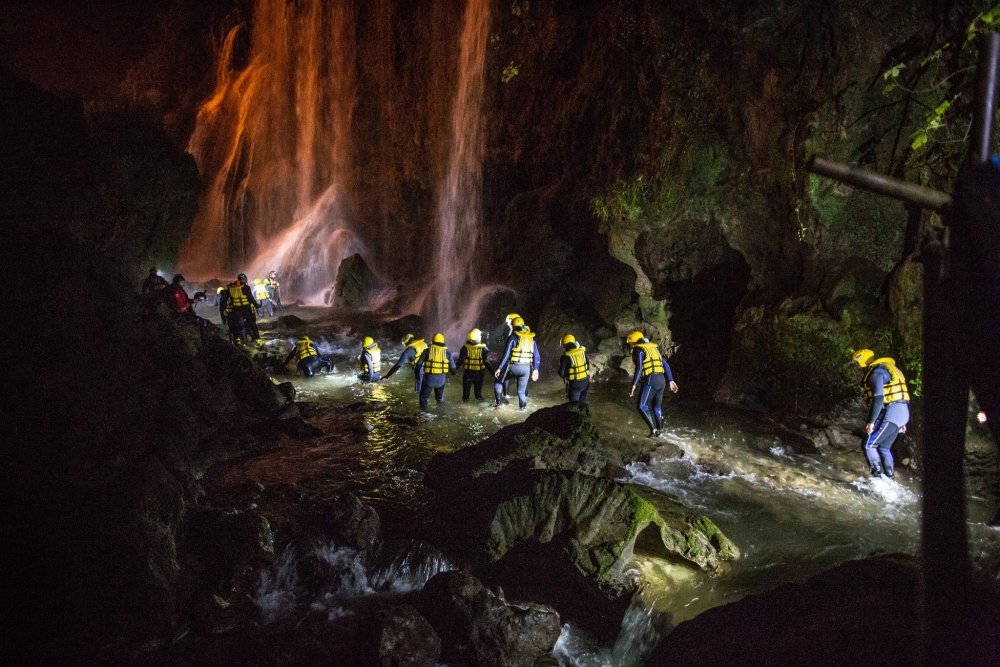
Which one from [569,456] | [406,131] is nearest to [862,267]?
[569,456]

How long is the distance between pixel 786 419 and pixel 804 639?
847 centimetres

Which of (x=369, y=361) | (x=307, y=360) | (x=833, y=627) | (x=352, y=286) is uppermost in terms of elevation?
(x=352, y=286)

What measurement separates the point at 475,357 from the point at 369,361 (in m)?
3.20

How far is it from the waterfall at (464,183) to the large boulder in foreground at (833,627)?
17145mm

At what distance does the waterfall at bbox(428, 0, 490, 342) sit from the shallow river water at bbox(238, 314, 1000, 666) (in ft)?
30.5

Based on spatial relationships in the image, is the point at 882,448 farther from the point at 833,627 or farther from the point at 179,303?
the point at 179,303

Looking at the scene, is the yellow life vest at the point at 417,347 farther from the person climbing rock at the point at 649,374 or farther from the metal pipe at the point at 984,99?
the metal pipe at the point at 984,99

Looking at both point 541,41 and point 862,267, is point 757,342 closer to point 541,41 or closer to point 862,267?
point 862,267

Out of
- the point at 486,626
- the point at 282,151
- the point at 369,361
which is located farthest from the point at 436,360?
the point at 282,151

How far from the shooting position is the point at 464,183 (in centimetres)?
2408

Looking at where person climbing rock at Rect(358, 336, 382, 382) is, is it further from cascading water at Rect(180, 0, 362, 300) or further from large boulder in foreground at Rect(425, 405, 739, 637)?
cascading water at Rect(180, 0, 362, 300)

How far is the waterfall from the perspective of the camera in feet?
72.5

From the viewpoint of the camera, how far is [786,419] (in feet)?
35.9

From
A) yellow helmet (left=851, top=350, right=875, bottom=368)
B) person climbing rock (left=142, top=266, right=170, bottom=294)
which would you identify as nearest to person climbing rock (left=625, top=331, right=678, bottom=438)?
yellow helmet (left=851, top=350, right=875, bottom=368)
